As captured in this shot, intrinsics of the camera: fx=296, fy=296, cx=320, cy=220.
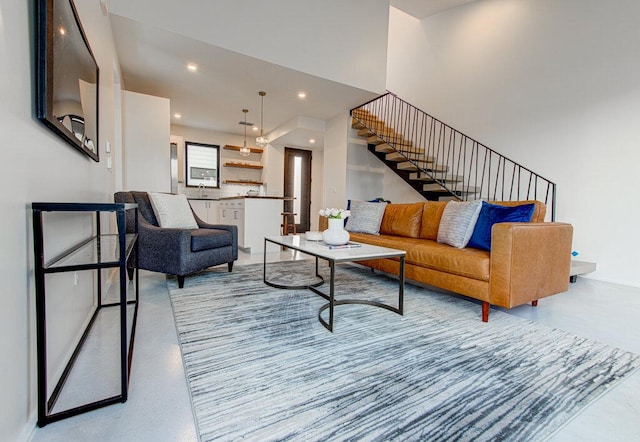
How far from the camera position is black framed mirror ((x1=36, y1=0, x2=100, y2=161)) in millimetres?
1110

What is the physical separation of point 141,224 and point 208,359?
1845 mm

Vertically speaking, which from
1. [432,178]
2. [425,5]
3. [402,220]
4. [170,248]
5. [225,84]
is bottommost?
[170,248]

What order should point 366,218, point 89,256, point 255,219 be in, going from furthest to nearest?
1. point 255,219
2. point 366,218
3. point 89,256

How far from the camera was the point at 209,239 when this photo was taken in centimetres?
301

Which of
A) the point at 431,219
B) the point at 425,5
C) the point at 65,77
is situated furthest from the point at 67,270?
the point at 425,5

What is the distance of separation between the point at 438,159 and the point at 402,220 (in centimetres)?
300

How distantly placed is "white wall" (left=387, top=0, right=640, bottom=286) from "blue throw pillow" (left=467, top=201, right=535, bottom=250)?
7.23 feet

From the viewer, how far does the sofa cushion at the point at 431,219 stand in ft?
10.8

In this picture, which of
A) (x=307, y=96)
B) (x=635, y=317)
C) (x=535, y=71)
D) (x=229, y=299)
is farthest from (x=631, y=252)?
(x=307, y=96)

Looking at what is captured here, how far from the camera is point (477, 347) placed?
5.75 feet

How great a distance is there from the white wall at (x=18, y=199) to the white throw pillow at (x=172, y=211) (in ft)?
6.13

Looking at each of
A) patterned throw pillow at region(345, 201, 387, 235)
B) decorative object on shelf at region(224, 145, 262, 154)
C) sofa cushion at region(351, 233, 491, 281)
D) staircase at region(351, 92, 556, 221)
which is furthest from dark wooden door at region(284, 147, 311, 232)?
sofa cushion at region(351, 233, 491, 281)

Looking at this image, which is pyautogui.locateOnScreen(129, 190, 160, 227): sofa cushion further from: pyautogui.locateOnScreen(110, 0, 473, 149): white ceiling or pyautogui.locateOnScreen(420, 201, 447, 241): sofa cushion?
pyautogui.locateOnScreen(420, 201, 447, 241): sofa cushion

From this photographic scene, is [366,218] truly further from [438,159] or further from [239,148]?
[239,148]
